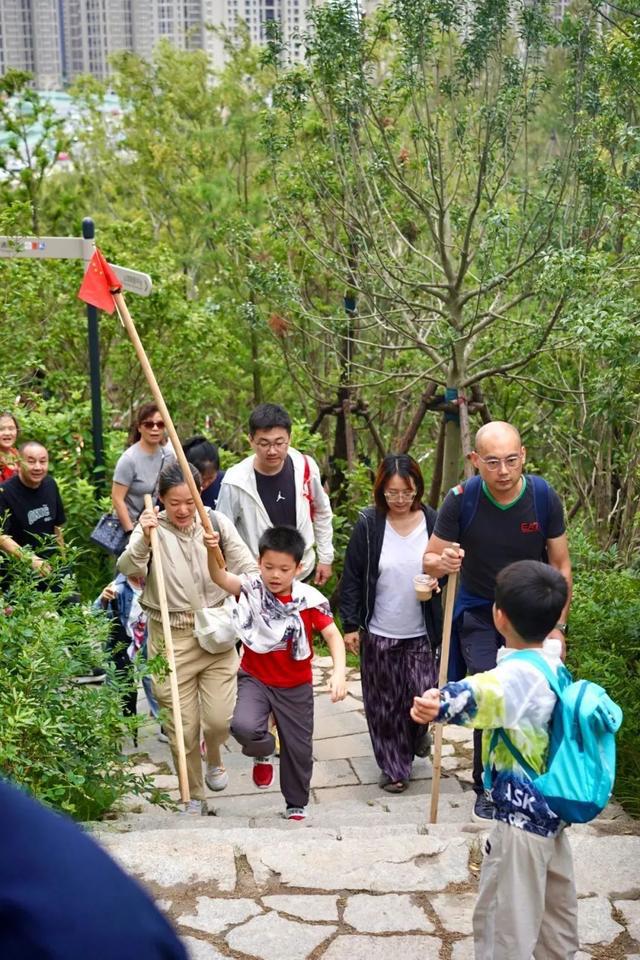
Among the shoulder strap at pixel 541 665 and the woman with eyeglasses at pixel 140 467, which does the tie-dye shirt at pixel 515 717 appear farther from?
the woman with eyeglasses at pixel 140 467

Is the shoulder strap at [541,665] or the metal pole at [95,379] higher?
the metal pole at [95,379]

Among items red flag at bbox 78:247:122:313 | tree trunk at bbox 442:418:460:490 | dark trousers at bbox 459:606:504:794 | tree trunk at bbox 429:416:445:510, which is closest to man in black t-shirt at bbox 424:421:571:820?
dark trousers at bbox 459:606:504:794

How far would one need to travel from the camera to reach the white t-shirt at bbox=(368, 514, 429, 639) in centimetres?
A: 598

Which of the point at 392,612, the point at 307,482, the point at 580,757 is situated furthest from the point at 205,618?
the point at 580,757

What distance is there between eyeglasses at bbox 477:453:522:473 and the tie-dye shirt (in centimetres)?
165

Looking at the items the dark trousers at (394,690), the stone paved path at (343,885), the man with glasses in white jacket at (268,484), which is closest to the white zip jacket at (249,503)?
the man with glasses in white jacket at (268,484)

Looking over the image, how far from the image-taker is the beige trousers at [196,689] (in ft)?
18.5

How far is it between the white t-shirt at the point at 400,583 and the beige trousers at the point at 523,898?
8.32 feet

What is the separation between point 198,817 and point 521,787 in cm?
249

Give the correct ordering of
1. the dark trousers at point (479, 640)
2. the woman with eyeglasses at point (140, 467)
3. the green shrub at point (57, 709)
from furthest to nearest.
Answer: the woman with eyeglasses at point (140, 467)
the dark trousers at point (479, 640)
the green shrub at point (57, 709)

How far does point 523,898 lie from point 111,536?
3.98m

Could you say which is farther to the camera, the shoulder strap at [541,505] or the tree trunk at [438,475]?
the tree trunk at [438,475]

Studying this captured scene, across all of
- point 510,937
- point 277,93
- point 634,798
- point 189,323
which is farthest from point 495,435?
point 189,323

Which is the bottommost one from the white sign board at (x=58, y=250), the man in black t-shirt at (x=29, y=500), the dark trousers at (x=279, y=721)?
the dark trousers at (x=279, y=721)
